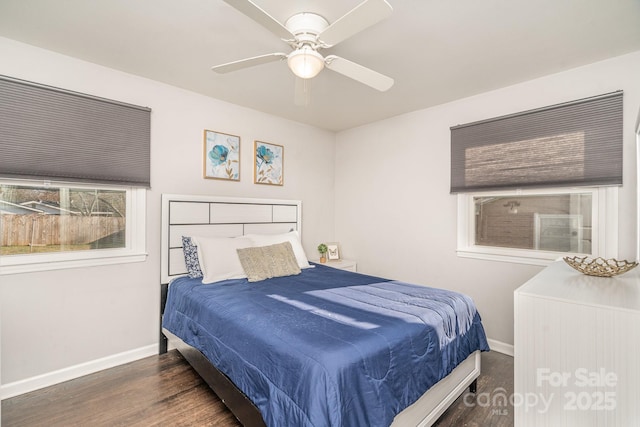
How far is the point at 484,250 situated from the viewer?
3.12 metres

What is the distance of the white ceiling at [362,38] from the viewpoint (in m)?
1.80

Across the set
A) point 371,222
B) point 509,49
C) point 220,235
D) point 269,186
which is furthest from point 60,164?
point 509,49

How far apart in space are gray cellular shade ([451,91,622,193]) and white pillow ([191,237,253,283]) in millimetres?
2370

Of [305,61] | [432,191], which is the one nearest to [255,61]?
[305,61]

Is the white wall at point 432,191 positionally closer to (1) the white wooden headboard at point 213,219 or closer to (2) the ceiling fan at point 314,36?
(1) the white wooden headboard at point 213,219

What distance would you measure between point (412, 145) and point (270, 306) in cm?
261

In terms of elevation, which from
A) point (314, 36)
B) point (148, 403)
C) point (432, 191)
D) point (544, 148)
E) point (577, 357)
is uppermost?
point (314, 36)

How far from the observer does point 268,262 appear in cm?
289

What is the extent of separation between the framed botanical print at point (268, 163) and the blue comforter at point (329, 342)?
5.10 ft

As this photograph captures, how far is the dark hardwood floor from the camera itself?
6.37 feet

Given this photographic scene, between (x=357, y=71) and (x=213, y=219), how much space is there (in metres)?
2.13

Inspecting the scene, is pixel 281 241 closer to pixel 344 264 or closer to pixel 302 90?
pixel 344 264

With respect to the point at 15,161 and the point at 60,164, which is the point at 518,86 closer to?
the point at 60,164

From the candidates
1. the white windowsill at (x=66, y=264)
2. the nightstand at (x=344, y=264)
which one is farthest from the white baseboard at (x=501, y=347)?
the white windowsill at (x=66, y=264)
